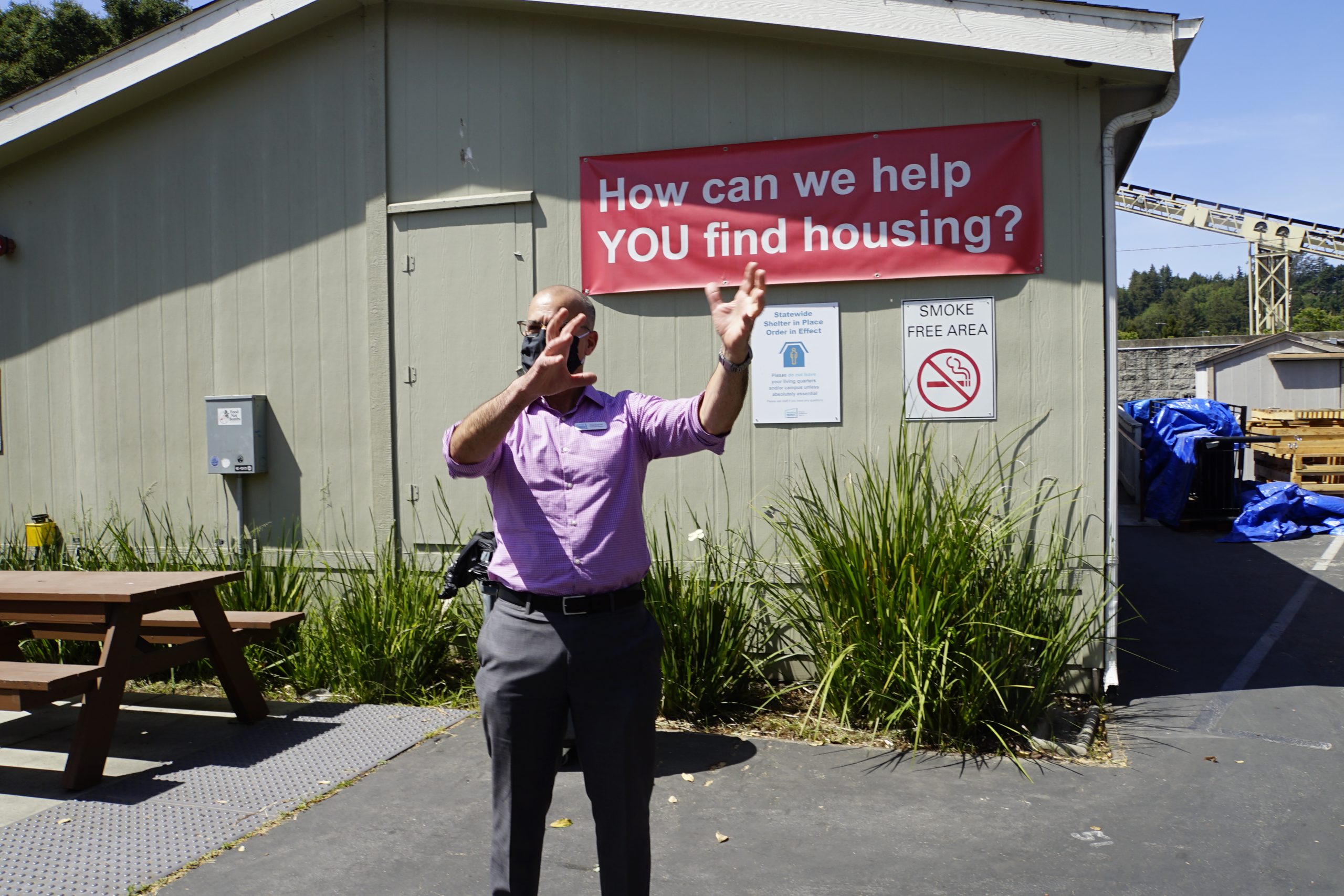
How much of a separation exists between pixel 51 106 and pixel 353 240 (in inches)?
86.4

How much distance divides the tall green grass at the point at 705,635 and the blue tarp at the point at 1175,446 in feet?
28.8

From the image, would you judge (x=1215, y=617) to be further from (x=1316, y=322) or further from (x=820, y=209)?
(x=1316, y=322)

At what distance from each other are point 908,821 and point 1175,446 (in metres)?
10.2

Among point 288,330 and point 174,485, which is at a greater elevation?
point 288,330

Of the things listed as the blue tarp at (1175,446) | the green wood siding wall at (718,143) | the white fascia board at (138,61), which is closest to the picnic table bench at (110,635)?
the green wood siding wall at (718,143)

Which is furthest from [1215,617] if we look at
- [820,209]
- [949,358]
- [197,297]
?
[197,297]

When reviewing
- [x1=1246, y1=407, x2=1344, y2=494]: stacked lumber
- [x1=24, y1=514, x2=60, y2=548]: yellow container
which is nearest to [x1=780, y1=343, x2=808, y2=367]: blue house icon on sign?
[x1=24, y1=514, x2=60, y2=548]: yellow container

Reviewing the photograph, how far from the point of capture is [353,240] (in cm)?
643

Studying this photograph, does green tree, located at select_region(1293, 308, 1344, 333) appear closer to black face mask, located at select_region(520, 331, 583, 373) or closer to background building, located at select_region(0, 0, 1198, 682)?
background building, located at select_region(0, 0, 1198, 682)

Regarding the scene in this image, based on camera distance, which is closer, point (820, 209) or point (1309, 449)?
point (820, 209)

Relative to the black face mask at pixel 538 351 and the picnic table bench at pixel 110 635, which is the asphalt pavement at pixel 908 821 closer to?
the picnic table bench at pixel 110 635

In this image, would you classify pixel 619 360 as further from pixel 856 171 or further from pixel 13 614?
pixel 13 614

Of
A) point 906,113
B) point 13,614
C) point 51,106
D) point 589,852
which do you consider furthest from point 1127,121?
point 51,106

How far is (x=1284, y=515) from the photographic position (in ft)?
39.5
